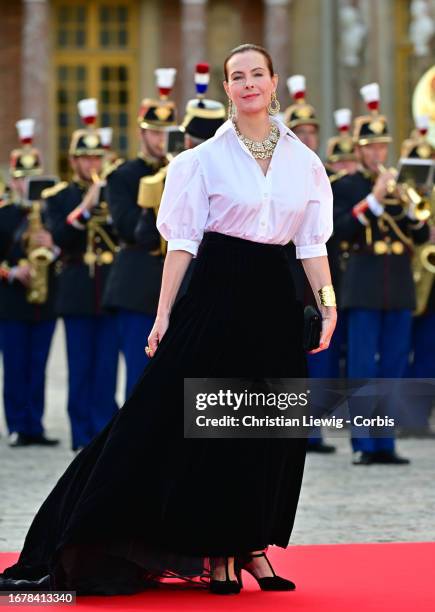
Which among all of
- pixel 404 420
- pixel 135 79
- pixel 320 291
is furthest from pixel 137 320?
pixel 135 79

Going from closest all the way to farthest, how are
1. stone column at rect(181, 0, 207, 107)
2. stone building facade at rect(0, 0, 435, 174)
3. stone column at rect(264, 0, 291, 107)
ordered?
stone building facade at rect(0, 0, 435, 174)
stone column at rect(264, 0, 291, 107)
stone column at rect(181, 0, 207, 107)

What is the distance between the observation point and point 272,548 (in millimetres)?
6863

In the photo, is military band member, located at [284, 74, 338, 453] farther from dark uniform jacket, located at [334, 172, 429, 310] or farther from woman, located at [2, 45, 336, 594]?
woman, located at [2, 45, 336, 594]

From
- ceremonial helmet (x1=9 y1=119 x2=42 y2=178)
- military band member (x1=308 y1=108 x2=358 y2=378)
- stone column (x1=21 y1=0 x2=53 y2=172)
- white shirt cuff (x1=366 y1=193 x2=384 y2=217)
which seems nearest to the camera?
white shirt cuff (x1=366 y1=193 x2=384 y2=217)

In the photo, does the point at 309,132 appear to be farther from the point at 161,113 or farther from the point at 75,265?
the point at 75,265

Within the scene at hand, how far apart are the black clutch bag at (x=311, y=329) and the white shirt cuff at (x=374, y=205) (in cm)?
449

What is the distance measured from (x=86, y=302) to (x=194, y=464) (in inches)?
213

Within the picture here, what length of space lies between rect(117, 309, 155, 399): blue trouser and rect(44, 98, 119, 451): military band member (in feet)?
3.14

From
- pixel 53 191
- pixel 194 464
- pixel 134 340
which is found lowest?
pixel 194 464

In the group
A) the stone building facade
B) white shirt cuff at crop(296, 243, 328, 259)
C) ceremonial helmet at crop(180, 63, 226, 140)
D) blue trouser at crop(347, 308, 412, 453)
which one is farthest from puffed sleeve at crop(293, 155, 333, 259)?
the stone building facade

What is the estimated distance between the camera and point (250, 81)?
18.8ft

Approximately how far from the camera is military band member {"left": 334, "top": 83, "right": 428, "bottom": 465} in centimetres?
1040

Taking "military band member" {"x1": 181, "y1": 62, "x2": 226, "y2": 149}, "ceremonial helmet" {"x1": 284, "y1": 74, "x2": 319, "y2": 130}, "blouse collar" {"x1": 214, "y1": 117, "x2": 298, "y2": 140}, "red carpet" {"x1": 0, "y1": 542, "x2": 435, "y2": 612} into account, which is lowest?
"red carpet" {"x1": 0, "y1": 542, "x2": 435, "y2": 612}

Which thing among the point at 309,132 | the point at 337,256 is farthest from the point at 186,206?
the point at 309,132
